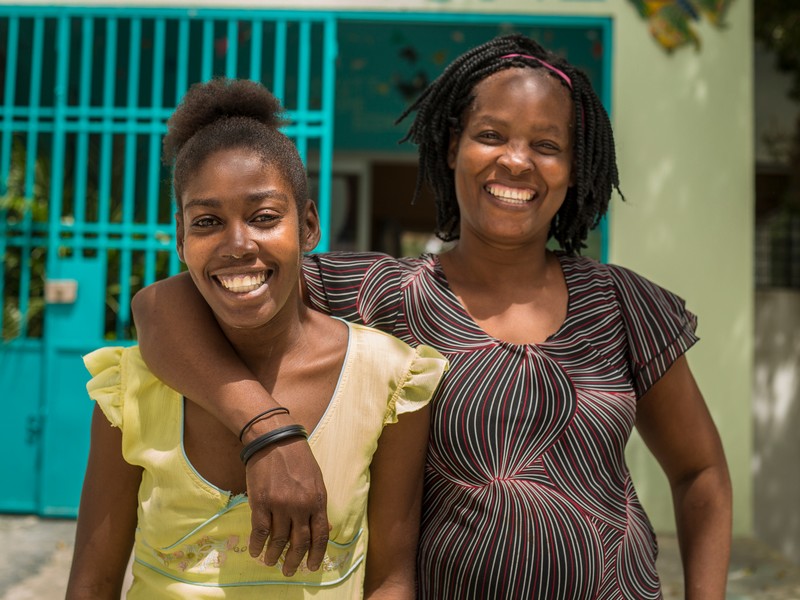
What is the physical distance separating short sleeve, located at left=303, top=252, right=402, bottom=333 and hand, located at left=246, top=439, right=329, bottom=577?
0.43 m

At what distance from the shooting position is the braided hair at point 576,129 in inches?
72.0

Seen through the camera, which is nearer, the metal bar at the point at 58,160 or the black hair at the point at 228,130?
the black hair at the point at 228,130

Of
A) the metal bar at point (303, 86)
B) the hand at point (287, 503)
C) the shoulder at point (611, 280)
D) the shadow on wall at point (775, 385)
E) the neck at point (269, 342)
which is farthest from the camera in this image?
the shadow on wall at point (775, 385)

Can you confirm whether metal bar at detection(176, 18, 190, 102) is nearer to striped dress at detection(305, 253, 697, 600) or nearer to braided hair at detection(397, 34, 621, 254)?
braided hair at detection(397, 34, 621, 254)

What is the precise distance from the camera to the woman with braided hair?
1.58 m

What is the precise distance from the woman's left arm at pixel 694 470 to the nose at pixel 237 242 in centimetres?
86

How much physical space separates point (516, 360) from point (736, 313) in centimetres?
369

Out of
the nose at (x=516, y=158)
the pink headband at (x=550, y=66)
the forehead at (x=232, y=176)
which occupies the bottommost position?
the forehead at (x=232, y=176)

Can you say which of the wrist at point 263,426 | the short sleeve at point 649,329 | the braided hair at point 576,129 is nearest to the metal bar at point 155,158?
the braided hair at point 576,129

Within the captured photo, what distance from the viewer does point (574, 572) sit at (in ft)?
5.19

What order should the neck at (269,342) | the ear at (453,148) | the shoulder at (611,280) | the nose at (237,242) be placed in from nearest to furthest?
the nose at (237,242) < the neck at (269,342) < the shoulder at (611,280) < the ear at (453,148)

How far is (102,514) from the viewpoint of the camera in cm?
150

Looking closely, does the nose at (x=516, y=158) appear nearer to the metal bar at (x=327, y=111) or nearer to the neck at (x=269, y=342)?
the neck at (x=269, y=342)

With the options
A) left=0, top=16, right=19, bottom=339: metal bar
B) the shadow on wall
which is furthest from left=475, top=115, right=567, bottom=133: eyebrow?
the shadow on wall
